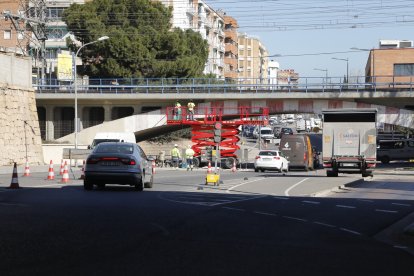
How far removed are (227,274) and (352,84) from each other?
A: 50.5m

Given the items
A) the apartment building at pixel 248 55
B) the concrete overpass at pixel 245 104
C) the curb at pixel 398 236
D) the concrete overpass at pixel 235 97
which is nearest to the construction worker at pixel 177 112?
the concrete overpass at pixel 235 97

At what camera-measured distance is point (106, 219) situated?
13.4 metres

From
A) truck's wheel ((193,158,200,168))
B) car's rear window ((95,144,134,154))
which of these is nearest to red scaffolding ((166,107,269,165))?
truck's wheel ((193,158,200,168))

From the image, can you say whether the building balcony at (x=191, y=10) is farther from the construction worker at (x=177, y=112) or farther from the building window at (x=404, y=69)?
the construction worker at (x=177, y=112)

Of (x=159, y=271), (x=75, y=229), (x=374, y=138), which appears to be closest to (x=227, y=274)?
(x=159, y=271)

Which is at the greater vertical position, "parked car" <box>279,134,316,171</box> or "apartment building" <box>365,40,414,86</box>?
"apartment building" <box>365,40,414,86</box>

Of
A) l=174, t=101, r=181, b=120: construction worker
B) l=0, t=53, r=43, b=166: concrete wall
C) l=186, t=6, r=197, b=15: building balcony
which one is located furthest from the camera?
l=186, t=6, r=197, b=15: building balcony

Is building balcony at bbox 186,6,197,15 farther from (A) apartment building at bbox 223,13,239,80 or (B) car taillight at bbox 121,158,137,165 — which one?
(B) car taillight at bbox 121,158,137,165

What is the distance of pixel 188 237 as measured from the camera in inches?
453

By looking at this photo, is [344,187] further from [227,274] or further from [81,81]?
[81,81]

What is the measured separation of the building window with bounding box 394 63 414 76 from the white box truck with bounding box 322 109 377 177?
183 feet

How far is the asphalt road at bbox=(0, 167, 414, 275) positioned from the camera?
8953mm

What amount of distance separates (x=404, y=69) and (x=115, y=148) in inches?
2967

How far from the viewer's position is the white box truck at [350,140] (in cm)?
3719
